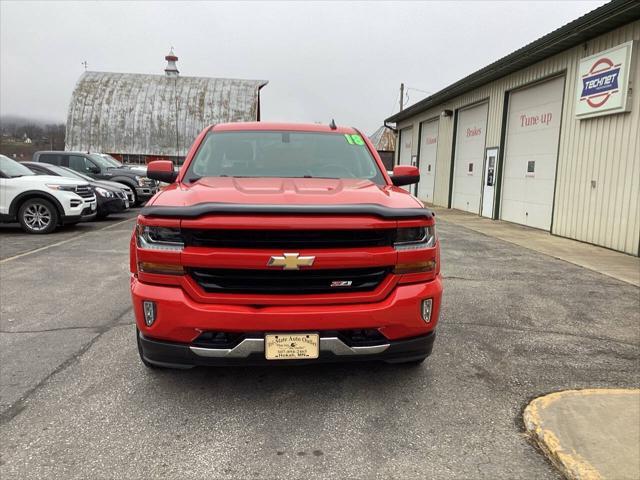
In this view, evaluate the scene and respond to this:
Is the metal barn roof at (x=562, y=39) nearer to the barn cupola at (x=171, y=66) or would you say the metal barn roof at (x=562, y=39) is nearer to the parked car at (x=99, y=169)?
the parked car at (x=99, y=169)

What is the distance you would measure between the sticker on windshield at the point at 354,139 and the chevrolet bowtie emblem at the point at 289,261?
206 cm

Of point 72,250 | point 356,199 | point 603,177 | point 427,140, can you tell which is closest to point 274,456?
point 356,199

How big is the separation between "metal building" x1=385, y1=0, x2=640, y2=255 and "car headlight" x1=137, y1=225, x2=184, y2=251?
9.25 m

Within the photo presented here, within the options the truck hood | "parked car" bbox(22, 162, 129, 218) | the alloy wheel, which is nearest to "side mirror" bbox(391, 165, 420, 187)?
the truck hood

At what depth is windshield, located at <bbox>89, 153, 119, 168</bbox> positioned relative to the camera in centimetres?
1611

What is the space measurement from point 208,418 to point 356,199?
5.27ft

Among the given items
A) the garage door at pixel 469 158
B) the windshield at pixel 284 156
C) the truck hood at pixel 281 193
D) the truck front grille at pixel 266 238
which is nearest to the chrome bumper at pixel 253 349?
the truck front grille at pixel 266 238

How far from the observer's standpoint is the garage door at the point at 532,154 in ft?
40.9

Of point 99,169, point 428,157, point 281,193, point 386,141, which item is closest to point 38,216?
point 99,169

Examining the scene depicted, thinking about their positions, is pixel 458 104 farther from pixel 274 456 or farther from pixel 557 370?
pixel 274 456

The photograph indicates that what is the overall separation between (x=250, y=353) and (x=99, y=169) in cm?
1394

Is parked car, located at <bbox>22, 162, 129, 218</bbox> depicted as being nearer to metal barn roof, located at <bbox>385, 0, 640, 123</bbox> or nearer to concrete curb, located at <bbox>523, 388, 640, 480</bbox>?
metal barn roof, located at <bbox>385, 0, 640, 123</bbox>

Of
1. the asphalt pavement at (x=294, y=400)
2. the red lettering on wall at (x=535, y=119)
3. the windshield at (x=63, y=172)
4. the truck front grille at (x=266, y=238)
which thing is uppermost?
the red lettering on wall at (x=535, y=119)

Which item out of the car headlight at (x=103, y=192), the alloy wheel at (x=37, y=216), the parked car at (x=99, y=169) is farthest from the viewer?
the parked car at (x=99, y=169)
